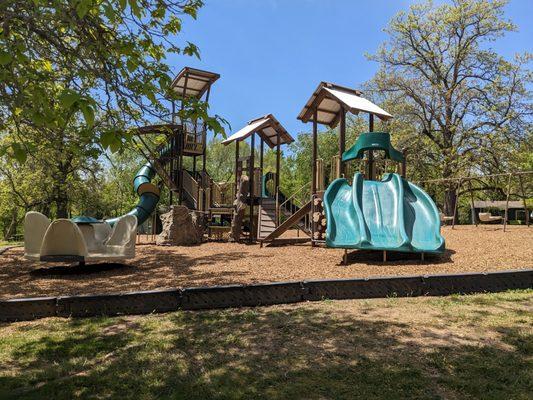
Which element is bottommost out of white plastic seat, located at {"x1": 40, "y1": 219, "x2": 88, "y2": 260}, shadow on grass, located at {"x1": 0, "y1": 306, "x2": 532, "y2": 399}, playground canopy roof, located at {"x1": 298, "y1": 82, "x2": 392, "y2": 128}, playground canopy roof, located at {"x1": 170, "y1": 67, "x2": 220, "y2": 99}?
shadow on grass, located at {"x1": 0, "y1": 306, "x2": 532, "y2": 399}

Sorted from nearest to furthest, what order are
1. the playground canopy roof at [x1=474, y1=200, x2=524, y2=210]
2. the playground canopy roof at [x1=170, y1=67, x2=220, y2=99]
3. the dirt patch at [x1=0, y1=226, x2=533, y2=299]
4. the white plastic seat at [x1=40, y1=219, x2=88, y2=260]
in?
the dirt patch at [x1=0, y1=226, x2=533, y2=299], the white plastic seat at [x1=40, y1=219, x2=88, y2=260], the playground canopy roof at [x1=170, y1=67, x2=220, y2=99], the playground canopy roof at [x1=474, y1=200, x2=524, y2=210]

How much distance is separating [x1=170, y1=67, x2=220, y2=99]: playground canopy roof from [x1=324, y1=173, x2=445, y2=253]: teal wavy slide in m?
10.8

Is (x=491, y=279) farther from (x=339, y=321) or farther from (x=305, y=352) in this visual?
(x=305, y=352)

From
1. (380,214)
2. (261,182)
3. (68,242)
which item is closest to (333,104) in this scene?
(261,182)

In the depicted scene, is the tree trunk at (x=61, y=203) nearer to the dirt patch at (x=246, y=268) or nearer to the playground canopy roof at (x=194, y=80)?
the playground canopy roof at (x=194, y=80)

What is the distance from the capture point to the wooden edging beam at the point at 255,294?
5.53 metres

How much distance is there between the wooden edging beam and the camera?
5.53 meters

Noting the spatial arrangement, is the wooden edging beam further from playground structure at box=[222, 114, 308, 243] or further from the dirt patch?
playground structure at box=[222, 114, 308, 243]

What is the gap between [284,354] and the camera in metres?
3.90

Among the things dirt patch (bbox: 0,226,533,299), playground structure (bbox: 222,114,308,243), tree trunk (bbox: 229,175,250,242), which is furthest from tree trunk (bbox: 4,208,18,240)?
dirt patch (bbox: 0,226,533,299)

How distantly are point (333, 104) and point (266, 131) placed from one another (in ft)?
16.4

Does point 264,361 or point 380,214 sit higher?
point 380,214

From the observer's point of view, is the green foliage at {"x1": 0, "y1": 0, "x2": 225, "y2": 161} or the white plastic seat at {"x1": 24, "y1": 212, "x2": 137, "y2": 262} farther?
the white plastic seat at {"x1": 24, "y1": 212, "x2": 137, "y2": 262}

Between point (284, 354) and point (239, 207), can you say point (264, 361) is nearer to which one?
point (284, 354)
